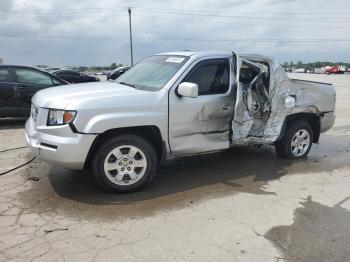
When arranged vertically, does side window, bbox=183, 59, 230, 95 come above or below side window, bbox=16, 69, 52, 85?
above

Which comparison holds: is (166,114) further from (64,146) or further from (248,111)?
(248,111)

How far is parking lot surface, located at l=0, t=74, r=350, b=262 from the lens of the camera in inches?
147

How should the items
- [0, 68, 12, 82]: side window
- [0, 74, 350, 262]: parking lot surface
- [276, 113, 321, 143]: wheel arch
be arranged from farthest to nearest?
[0, 68, 12, 82]: side window → [276, 113, 321, 143]: wheel arch → [0, 74, 350, 262]: parking lot surface

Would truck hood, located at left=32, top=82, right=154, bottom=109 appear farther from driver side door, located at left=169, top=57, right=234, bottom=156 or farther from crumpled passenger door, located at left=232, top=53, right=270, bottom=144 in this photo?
crumpled passenger door, located at left=232, top=53, right=270, bottom=144

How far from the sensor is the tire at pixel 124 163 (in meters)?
4.96

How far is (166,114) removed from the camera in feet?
17.3

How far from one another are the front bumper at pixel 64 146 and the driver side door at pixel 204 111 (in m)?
1.19

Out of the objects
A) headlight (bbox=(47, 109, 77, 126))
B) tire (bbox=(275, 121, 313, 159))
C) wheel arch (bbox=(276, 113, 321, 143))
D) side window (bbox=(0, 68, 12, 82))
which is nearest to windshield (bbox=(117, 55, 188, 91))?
headlight (bbox=(47, 109, 77, 126))

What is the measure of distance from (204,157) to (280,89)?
175 centimetres

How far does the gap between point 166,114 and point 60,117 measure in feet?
4.36

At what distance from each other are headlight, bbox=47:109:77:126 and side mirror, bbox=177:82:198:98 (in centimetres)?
139

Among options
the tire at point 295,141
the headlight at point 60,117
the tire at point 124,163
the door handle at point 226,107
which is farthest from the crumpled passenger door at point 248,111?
the headlight at point 60,117

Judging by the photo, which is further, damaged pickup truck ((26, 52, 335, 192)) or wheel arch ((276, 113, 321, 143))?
wheel arch ((276, 113, 321, 143))

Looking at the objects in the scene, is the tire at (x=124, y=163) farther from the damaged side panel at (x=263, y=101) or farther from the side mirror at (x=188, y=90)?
the damaged side panel at (x=263, y=101)
